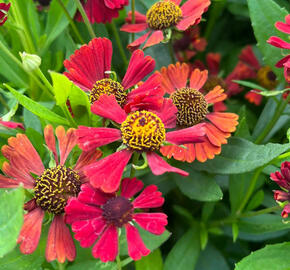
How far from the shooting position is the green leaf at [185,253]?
0.88m

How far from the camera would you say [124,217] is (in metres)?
0.65

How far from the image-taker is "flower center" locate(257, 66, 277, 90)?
4.02 ft

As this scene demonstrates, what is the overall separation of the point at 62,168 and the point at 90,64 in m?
0.19

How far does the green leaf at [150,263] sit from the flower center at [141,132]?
0.26 metres

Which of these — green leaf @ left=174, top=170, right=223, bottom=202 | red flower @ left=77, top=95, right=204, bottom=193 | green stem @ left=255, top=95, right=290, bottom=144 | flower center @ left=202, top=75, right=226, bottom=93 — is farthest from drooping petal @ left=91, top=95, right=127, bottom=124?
flower center @ left=202, top=75, right=226, bottom=93

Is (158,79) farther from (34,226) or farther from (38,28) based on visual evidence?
(38,28)

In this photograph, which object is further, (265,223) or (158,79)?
(265,223)

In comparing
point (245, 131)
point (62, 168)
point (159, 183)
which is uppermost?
point (62, 168)

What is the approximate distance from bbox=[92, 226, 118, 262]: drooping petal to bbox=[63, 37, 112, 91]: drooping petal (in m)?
0.26

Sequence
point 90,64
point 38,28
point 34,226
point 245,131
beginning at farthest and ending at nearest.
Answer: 1. point 38,28
2. point 245,131
3. point 90,64
4. point 34,226

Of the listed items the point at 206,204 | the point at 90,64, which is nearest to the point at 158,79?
the point at 90,64

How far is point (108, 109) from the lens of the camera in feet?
2.15

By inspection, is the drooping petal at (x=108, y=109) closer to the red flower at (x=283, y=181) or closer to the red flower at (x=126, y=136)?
the red flower at (x=126, y=136)

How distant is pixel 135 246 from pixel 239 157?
271mm
